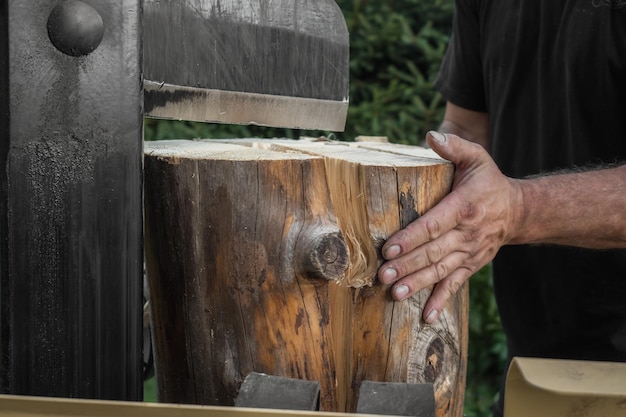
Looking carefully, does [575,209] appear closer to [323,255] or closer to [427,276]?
[427,276]

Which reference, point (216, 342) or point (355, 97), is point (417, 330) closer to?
point (216, 342)

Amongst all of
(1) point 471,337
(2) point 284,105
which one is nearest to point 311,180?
(2) point 284,105

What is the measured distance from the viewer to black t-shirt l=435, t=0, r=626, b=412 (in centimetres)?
195

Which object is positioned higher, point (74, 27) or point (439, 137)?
point (74, 27)

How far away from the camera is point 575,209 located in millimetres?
1600

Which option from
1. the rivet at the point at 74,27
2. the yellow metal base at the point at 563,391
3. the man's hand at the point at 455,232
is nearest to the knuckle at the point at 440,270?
the man's hand at the point at 455,232

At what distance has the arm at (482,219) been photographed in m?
1.33

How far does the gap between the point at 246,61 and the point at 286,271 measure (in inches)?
14.3

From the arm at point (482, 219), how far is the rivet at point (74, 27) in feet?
2.00

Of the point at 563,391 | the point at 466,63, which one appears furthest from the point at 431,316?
the point at 466,63

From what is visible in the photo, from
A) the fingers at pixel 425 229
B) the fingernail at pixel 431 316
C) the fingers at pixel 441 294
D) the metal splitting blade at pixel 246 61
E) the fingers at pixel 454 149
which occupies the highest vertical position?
the metal splitting blade at pixel 246 61

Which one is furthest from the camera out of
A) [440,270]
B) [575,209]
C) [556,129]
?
[556,129]

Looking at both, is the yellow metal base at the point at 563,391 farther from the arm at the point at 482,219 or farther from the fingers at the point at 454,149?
the fingers at the point at 454,149

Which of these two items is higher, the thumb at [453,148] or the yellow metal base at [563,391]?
the thumb at [453,148]
